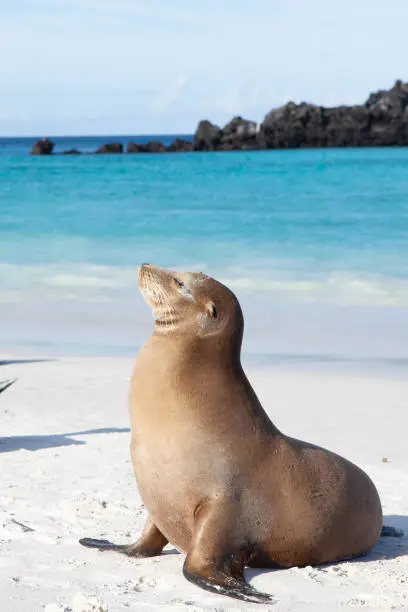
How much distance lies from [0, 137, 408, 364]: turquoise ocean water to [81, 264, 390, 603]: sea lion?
760 centimetres

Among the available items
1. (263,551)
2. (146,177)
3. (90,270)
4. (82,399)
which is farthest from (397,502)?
(146,177)

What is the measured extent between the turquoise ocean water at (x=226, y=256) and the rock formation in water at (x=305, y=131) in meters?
50.3

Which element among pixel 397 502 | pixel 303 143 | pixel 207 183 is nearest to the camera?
pixel 397 502

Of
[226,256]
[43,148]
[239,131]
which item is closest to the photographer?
[226,256]

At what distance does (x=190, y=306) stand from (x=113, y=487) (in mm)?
2047

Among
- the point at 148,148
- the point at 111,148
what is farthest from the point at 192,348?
the point at 111,148

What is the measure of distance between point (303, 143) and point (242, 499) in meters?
106

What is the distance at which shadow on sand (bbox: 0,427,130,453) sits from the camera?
26.1 ft

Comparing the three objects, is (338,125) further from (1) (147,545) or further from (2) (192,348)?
(2) (192,348)

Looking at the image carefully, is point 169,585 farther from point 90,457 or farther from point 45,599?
point 90,457

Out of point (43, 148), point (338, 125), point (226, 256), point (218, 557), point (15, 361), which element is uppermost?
point (338, 125)

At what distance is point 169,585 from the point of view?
4926 millimetres

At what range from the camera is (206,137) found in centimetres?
10806

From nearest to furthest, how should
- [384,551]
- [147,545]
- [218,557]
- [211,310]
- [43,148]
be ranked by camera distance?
[218,557] < [211,310] < [147,545] < [384,551] < [43,148]
